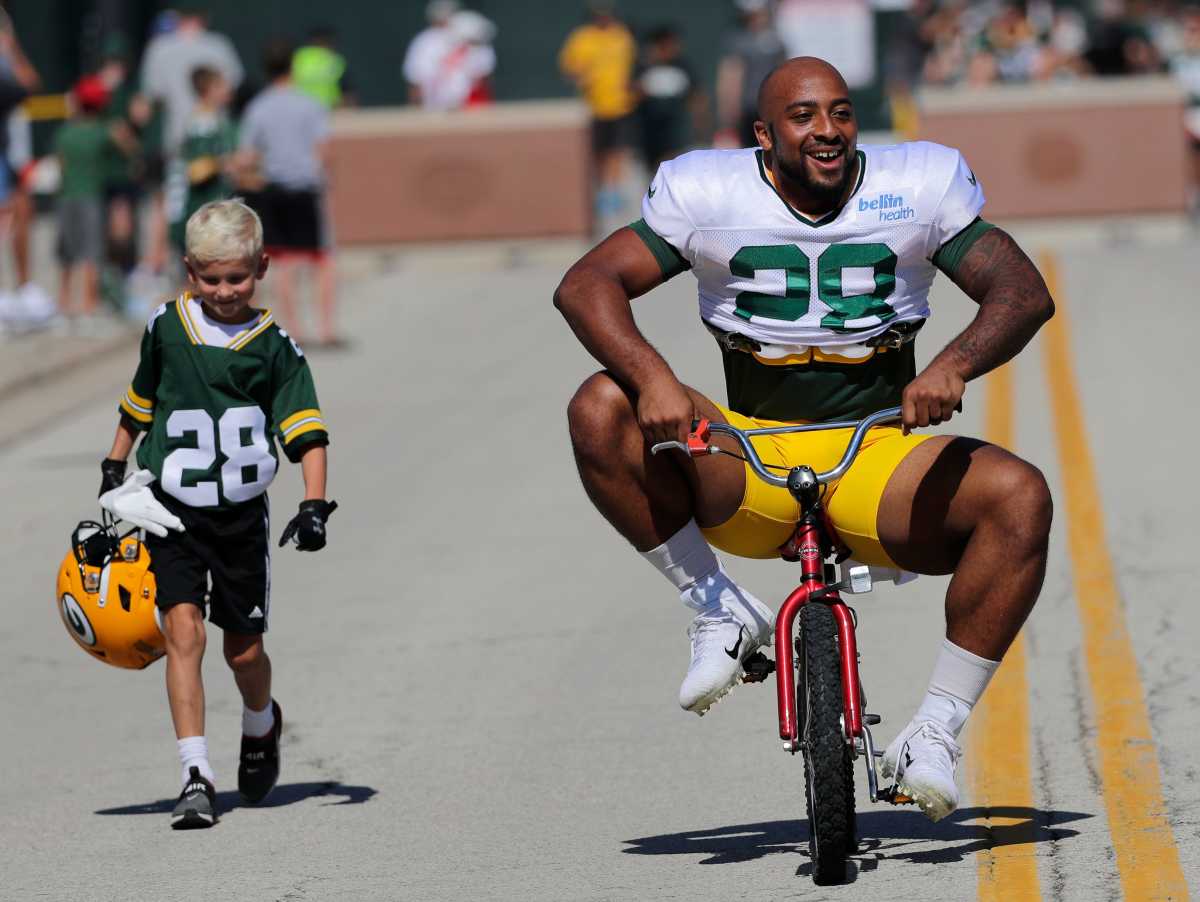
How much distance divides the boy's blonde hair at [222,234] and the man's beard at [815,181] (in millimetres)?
1513

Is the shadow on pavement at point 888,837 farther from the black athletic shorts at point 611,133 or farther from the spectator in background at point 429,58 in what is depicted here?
the spectator in background at point 429,58

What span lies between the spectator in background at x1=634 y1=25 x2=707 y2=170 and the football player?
21096 millimetres

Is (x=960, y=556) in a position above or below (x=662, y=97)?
below

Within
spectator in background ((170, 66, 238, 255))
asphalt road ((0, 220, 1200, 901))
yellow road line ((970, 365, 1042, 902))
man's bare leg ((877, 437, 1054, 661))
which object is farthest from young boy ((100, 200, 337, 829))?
spectator in background ((170, 66, 238, 255))

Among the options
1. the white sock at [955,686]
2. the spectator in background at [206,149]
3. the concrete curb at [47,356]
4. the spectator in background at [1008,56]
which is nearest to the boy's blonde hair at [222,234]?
the white sock at [955,686]

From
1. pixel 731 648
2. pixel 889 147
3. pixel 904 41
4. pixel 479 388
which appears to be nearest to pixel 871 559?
pixel 731 648

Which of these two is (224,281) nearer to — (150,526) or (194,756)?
(150,526)

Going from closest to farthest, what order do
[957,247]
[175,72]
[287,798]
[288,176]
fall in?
[957,247]
[287,798]
[288,176]
[175,72]

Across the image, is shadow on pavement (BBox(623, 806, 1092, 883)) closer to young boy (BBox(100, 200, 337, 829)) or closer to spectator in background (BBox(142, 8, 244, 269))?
young boy (BBox(100, 200, 337, 829))

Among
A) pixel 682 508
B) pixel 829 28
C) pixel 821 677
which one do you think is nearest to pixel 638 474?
pixel 682 508

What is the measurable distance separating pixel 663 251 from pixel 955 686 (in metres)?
1.22

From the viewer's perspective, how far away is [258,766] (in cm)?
718

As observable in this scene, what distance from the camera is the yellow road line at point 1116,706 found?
5922 mm

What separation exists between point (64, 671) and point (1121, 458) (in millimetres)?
5689
